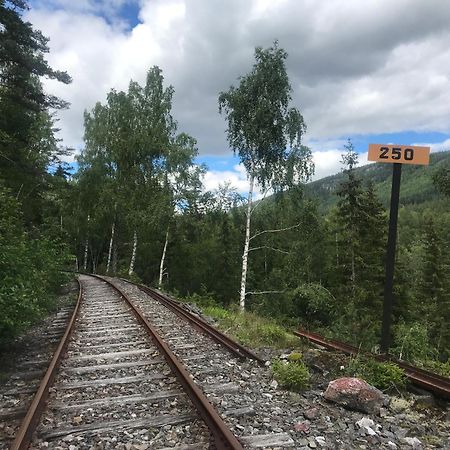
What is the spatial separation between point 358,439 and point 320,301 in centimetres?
1790

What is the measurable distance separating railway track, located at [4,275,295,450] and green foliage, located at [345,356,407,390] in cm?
143

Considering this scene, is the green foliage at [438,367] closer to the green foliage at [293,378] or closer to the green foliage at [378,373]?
the green foliage at [378,373]

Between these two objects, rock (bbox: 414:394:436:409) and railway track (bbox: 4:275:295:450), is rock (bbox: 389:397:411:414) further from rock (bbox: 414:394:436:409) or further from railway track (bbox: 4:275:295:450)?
railway track (bbox: 4:275:295:450)

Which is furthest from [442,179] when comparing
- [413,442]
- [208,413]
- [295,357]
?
[208,413]

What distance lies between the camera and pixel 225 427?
3.89m

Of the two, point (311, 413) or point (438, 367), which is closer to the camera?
point (311, 413)

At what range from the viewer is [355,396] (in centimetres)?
475

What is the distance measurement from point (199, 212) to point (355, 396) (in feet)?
73.1

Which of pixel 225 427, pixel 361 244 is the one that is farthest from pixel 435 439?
pixel 361 244

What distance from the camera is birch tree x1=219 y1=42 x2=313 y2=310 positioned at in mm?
17688

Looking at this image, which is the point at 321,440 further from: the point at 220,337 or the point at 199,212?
the point at 199,212

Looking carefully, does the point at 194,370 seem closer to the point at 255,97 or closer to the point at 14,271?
the point at 14,271

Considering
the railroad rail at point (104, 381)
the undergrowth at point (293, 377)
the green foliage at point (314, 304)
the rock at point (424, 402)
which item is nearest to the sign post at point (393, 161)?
the rock at point (424, 402)

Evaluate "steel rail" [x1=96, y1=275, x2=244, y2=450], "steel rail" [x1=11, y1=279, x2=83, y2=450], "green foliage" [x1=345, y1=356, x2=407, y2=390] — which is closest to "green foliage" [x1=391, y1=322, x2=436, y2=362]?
"green foliage" [x1=345, y1=356, x2=407, y2=390]
